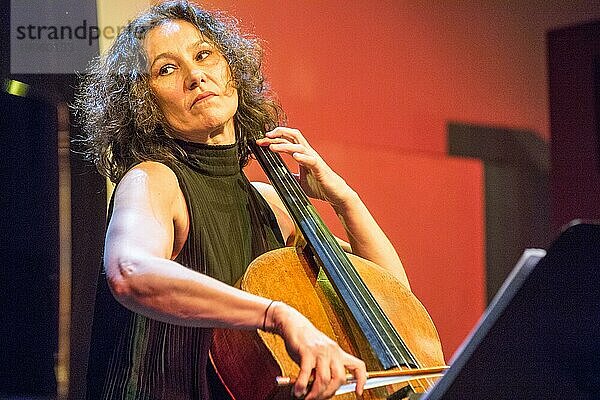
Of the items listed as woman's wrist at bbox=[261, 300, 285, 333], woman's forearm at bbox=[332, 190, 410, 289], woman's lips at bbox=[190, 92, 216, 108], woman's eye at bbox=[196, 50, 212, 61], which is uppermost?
woman's eye at bbox=[196, 50, 212, 61]

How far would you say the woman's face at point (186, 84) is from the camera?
56.2 inches

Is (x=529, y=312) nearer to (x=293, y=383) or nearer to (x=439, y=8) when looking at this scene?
(x=293, y=383)

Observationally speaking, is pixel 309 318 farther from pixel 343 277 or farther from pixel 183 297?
pixel 183 297

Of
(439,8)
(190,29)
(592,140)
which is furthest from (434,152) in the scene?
(190,29)

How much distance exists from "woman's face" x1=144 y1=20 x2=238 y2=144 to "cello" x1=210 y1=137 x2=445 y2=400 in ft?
0.49

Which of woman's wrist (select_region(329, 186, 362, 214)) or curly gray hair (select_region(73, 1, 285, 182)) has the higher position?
curly gray hair (select_region(73, 1, 285, 182))

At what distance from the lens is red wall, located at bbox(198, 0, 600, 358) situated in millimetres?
1926

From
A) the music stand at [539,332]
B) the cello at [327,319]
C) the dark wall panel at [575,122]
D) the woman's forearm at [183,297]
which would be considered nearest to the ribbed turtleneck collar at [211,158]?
the cello at [327,319]

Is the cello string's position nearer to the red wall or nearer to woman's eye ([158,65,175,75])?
woman's eye ([158,65,175,75])

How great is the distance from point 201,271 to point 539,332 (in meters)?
0.60

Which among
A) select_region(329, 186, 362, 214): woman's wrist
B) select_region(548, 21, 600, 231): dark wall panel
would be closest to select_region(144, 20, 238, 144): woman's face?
select_region(329, 186, 362, 214): woman's wrist

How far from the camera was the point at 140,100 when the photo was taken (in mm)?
1431

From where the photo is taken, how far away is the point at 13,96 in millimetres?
1444

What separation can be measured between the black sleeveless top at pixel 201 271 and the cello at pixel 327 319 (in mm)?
88
